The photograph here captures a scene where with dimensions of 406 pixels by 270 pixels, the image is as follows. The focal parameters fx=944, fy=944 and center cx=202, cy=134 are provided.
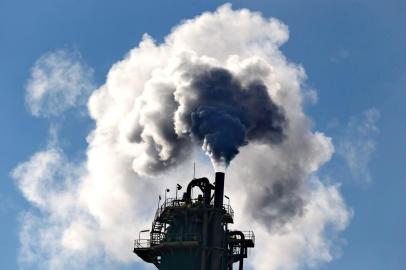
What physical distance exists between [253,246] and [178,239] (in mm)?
9764

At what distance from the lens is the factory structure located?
9062 cm

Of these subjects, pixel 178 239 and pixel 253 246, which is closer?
pixel 178 239

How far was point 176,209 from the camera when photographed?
9231 cm

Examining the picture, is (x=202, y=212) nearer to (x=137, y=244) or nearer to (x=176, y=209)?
(x=176, y=209)

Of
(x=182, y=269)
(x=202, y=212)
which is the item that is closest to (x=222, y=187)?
(x=202, y=212)

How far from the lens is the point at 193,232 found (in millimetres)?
91250

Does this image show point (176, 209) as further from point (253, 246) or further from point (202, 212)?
point (253, 246)

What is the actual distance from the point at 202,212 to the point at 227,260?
6.95 m

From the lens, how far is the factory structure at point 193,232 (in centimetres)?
9062

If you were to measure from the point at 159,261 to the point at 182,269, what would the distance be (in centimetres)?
429

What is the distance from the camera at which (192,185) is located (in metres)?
93.7

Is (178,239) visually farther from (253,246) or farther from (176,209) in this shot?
(253,246)

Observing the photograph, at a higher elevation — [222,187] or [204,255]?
[222,187]

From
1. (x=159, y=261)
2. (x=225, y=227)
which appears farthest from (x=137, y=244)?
(x=225, y=227)
